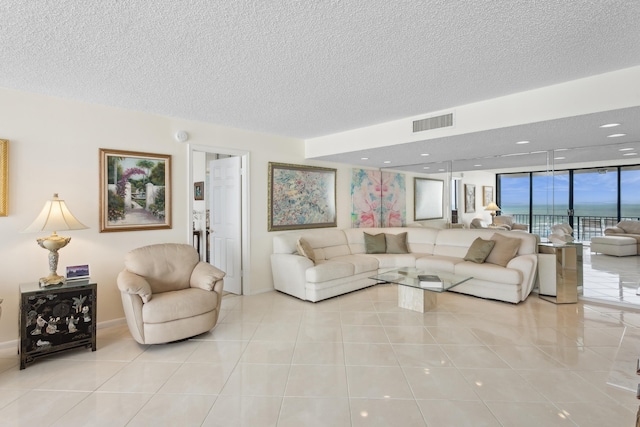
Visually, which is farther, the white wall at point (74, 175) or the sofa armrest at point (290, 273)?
the sofa armrest at point (290, 273)

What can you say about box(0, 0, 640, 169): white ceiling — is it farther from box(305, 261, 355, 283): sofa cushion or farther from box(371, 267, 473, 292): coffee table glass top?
box(305, 261, 355, 283): sofa cushion

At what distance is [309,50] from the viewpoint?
2.27 metres

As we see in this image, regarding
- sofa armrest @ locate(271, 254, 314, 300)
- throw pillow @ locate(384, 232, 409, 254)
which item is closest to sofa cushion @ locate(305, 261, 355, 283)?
sofa armrest @ locate(271, 254, 314, 300)

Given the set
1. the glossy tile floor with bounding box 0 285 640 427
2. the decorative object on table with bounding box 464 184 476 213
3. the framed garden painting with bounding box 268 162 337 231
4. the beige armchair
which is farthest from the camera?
the decorative object on table with bounding box 464 184 476 213

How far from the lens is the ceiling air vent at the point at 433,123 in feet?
12.1

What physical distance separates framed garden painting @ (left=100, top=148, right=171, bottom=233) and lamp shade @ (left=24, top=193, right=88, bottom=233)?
0.51 metres

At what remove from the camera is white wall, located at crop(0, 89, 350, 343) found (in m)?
3.02

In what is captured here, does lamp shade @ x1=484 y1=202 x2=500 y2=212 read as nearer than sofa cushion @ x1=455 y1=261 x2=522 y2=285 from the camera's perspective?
No

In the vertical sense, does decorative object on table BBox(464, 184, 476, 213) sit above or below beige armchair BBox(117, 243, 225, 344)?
above

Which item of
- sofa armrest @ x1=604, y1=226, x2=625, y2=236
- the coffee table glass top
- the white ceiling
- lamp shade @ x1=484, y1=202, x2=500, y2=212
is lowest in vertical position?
the coffee table glass top

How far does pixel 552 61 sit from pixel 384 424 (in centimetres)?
285

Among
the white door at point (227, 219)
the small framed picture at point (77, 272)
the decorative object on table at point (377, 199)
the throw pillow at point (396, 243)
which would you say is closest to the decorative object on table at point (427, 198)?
the decorative object on table at point (377, 199)

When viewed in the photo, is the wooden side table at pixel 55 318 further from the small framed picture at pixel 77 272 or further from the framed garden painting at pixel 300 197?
the framed garden painting at pixel 300 197

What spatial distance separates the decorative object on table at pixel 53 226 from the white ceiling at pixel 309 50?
3.68 feet
